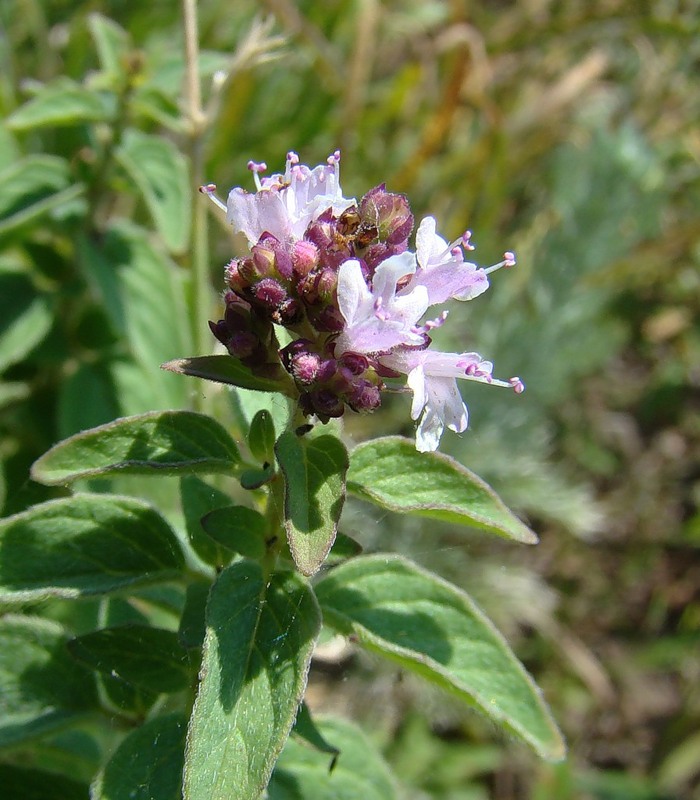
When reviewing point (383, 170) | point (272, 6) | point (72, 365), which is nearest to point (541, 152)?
point (383, 170)

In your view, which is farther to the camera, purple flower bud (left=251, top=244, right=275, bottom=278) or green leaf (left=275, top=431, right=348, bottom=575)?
purple flower bud (left=251, top=244, right=275, bottom=278)

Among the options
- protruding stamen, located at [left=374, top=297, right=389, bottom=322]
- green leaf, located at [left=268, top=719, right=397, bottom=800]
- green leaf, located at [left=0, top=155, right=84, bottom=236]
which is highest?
green leaf, located at [left=0, top=155, right=84, bottom=236]

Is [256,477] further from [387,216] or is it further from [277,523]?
[387,216]

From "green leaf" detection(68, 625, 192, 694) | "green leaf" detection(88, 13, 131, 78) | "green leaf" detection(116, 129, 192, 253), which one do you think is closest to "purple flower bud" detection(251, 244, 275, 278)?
"green leaf" detection(68, 625, 192, 694)

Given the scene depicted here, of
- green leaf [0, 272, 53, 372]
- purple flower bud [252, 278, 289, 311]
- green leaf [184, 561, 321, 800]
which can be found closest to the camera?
green leaf [184, 561, 321, 800]

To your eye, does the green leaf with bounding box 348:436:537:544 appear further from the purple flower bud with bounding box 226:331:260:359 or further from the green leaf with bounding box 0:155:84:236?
→ the green leaf with bounding box 0:155:84:236
